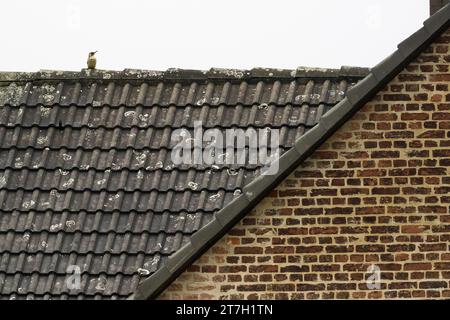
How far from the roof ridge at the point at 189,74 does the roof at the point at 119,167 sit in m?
0.01

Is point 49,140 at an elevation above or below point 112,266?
above

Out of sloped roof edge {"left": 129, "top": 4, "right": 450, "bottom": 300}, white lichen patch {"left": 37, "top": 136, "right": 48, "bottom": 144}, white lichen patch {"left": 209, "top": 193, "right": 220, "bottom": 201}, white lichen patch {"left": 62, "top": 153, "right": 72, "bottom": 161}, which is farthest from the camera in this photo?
white lichen patch {"left": 37, "top": 136, "right": 48, "bottom": 144}

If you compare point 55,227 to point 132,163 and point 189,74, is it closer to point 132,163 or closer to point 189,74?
point 132,163

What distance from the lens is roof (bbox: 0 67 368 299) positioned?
48.4 feet

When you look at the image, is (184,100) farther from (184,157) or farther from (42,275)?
(42,275)

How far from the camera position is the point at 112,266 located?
1473 centimetres

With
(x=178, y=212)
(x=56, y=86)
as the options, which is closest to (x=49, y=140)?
(x=56, y=86)

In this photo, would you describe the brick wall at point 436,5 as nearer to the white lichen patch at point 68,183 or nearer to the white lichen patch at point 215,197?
the white lichen patch at point 215,197

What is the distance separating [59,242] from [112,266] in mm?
647

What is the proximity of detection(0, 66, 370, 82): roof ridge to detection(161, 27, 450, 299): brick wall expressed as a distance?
140 cm

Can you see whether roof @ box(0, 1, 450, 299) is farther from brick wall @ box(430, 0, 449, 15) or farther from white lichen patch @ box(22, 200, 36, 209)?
brick wall @ box(430, 0, 449, 15)

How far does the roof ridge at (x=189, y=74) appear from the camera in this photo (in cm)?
1586

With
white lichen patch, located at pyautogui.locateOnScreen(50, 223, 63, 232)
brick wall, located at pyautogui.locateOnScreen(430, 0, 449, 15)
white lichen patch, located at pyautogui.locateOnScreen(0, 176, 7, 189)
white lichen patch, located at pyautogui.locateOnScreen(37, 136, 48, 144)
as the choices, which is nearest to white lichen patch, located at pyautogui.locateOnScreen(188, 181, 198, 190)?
white lichen patch, located at pyautogui.locateOnScreen(50, 223, 63, 232)
